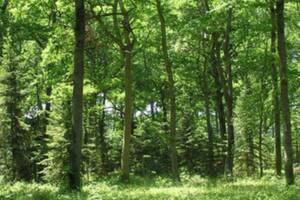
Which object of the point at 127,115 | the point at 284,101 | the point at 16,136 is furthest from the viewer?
the point at 16,136

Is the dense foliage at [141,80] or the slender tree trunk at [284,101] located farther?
the dense foliage at [141,80]

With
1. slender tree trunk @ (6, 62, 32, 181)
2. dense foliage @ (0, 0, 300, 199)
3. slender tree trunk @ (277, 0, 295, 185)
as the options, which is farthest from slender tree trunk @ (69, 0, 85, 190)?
slender tree trunk @ (6, 62, 32, 181)

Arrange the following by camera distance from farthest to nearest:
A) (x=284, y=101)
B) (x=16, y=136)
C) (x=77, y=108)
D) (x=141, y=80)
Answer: (x=141, y=80) → (x=16, y=136) → (x=77, y=108) → (x=284, y=101)

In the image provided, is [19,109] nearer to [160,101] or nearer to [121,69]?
[121,69]

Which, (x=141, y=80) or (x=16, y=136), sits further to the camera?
(x=141, y=80)

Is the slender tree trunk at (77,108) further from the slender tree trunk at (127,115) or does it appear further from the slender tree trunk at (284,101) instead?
the slender tree trunk at (284,101)

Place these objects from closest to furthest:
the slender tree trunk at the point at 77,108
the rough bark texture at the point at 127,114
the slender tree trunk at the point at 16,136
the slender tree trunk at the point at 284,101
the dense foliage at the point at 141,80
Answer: the slender tree trunk at the point at 284,101
the slender tree trunk at the point at 77,108
the dense foliage at the point at 141,80
the rough bark texture at the point at 127,114
the slender tree trunk at the point at 16,136

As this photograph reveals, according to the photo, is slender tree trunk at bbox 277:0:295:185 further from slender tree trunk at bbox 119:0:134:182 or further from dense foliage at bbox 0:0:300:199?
slender tree trunk at bbox 119:0:134:182

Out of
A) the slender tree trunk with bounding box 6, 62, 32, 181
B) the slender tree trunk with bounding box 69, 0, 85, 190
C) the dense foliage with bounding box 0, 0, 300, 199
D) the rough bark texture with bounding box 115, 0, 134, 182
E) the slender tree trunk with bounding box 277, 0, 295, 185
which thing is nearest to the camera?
the slender tree trunk with bounding box 277, 0, 295, 185

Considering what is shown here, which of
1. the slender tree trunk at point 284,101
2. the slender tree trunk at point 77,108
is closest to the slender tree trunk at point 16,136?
the slender tree trunk at point 77,108

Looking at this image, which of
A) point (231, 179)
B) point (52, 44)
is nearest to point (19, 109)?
point (52, 44)

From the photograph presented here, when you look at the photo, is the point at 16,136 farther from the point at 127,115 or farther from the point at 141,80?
the point at 141,80

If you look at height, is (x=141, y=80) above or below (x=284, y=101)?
above

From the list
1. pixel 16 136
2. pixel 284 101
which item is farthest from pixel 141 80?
pixel 284 101
